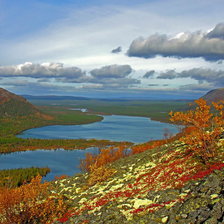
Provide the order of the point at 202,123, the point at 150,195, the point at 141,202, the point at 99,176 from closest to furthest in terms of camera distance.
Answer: the point at 141,202
the point at 150,195
the point at 202,123
the point at 99,176

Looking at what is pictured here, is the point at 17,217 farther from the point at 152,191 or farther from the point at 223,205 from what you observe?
the point at 223,205

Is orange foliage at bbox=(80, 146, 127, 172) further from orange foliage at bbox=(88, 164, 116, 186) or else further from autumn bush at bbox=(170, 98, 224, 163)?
autumn bush at bbox=(170, 98, 224, 163)

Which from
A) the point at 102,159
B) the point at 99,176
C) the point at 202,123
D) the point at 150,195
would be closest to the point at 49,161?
the point at 102,159

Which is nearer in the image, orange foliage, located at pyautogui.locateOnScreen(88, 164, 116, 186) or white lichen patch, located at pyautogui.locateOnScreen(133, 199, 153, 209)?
white lichen patch, located at pyautogui.locateOnScreen(133, 199, 153, 209)

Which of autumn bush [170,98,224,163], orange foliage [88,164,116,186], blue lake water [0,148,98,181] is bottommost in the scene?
blue lake water [0,148,98,181]

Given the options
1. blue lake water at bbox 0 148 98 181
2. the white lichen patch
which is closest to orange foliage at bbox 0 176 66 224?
the white lichen patch

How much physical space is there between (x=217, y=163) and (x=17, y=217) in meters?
22.0

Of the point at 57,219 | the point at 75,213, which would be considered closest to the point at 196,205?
the point at 75,213

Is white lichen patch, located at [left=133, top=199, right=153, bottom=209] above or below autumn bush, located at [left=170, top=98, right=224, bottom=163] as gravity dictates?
below

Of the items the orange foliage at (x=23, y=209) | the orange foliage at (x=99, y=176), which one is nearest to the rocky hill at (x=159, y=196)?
the orange foliage at (x=99, y=176)

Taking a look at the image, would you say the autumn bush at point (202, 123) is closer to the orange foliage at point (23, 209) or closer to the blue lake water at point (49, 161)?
the orange foliage at point (23, 209)

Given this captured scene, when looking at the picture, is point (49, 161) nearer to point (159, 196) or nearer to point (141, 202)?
point (141, 202)

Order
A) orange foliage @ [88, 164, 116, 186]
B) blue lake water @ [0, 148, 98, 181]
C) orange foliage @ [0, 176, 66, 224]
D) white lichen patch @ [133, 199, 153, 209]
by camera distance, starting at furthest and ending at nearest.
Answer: blue lake water @ [0, 148, 98, 181] → orange foliage @ [88, 164, 116, 186] → orange foliage @ [0, 176, 66, 224] → white lichen patch @ [133, 199, 153, 209]

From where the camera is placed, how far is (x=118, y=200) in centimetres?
2695
